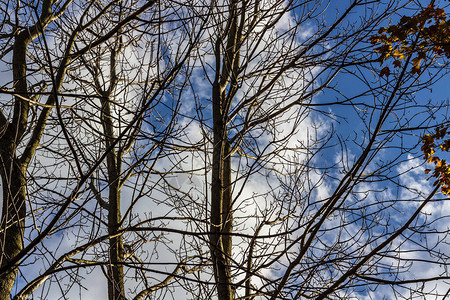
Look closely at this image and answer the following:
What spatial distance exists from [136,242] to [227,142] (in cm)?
254

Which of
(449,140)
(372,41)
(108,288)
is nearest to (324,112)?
(372,41)

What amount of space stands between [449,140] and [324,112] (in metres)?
1.71

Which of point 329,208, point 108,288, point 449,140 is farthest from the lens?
point 108,288

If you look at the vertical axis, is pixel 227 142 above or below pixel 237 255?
above

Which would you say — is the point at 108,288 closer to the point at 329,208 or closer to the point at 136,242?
the point at 136,242

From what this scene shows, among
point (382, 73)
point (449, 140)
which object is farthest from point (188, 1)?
point (449, 140)

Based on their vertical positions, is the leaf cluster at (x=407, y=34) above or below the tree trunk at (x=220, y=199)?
above

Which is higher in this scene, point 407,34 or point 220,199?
point 407,34

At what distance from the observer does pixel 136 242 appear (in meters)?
5.76

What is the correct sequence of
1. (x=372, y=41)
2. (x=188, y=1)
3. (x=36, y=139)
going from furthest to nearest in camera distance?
(x=372, y=41) → (x=36, y=139) → (x=188, y=1)

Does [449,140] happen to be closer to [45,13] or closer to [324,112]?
[324,112]

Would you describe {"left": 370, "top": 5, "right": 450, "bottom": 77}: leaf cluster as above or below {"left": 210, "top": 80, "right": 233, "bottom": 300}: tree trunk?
above

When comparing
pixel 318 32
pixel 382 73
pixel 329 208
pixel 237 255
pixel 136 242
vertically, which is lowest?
pixel 329 208

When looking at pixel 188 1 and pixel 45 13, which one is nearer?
pixel 188 1
